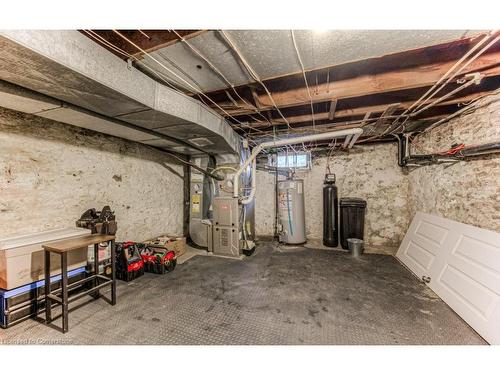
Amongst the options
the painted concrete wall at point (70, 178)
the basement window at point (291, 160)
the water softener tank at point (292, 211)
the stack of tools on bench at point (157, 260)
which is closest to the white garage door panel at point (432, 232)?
the water softener tank at point (292, 211)

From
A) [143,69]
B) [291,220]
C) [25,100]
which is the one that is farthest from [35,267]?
[291,220]

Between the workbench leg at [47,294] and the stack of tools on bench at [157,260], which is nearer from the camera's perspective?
the workbench leg at [47,294]

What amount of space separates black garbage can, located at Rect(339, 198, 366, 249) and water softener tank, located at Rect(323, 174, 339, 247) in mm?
174

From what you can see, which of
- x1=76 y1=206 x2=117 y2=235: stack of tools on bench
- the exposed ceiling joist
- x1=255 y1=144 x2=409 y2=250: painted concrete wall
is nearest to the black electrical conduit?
x1=255 y1=144 x2=409 y2=250: painted concrete wall

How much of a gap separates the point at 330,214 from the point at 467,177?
6.79 ft

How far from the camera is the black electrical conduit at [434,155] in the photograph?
6.87ft

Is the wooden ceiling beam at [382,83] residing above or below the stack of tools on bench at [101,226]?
above

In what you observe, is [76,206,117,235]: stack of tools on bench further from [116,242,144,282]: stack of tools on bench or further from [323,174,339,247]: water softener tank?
[323,174,339,247]: water softener tank

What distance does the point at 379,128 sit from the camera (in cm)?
324

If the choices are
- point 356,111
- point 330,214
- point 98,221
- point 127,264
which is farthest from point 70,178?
point 330,214

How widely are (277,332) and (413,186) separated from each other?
12.6 feet

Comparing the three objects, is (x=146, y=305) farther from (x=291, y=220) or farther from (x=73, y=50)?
(x=291, y=220)

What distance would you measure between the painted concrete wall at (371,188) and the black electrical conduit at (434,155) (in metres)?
0.38

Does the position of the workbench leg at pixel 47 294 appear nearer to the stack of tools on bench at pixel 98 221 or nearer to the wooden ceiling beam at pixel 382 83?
the stack of tools on bench at pixel 98 221
